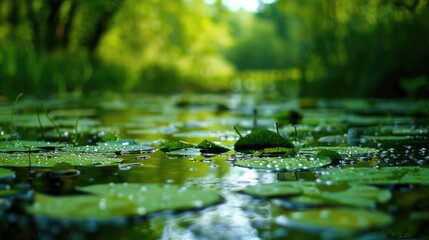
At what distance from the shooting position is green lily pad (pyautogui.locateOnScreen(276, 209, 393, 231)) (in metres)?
1.11

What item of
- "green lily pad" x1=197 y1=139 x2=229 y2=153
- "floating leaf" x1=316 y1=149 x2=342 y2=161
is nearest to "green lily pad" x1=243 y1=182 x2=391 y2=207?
"floating leaf" x1=316 y1=149 x2=342 y2=161

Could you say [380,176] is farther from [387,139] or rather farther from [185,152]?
[387,139]

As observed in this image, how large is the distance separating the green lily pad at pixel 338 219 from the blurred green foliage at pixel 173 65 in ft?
12.8

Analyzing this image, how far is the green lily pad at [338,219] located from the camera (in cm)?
111

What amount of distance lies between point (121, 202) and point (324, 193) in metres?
0.53

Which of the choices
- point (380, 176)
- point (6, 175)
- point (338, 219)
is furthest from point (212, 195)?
point (6, 175)

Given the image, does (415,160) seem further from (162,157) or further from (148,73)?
(148,73)

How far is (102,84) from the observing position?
12.7m

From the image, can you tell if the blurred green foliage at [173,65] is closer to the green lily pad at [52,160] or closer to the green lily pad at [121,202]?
the green lily pad at [52,160]

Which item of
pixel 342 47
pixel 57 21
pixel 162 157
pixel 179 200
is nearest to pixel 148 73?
pixel 57 21

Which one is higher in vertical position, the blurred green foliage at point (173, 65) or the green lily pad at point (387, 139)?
the blurred green foliage at point (173, 65)

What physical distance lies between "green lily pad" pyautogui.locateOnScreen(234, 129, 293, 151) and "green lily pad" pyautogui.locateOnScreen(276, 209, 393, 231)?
1276 millimetres

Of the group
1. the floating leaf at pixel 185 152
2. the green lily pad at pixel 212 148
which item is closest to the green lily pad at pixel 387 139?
the green lily pad at pixel 212 148

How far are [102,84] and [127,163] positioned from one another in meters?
10.8
